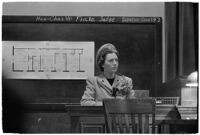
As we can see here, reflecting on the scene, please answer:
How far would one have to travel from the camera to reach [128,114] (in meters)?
2.56

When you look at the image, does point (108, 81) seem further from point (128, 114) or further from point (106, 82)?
point (128, 114)

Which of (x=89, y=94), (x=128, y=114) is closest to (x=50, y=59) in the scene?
(x=89, y=94)

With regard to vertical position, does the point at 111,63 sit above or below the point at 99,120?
above

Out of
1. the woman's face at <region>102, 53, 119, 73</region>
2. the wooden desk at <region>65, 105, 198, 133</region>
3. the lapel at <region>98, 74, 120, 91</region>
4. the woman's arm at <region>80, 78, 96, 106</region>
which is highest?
the woman's face at <region>102, 53, 119, 73</region>

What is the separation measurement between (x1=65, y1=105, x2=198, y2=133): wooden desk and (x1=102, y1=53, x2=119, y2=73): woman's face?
369 mm

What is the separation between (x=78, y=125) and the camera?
2.87 m

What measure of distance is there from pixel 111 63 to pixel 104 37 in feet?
0.63

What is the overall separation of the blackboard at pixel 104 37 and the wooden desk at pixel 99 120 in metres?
0.25

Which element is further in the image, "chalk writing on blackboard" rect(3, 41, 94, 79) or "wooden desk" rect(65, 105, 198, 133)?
"chalk writing on blackboard" rect(3, 41, 94, 79)

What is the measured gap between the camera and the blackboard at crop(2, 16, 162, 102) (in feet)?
10.3

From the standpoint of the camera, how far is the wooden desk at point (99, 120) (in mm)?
2787

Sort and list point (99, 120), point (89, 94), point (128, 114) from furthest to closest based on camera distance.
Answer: point (89, 94), point (99, 120), point (128, 114)

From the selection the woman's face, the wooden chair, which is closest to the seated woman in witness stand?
the woman's face

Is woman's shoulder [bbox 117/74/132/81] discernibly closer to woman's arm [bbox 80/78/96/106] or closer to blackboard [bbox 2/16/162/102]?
blackboard [bbox 2/16/162/102]
